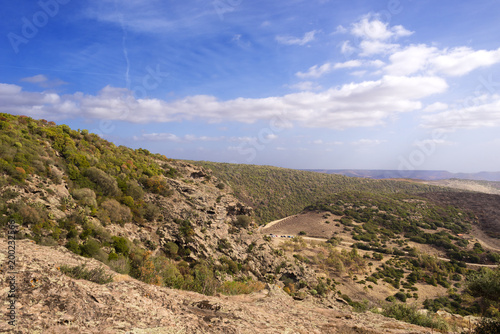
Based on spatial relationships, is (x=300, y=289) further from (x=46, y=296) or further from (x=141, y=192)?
(x=46, y=296)

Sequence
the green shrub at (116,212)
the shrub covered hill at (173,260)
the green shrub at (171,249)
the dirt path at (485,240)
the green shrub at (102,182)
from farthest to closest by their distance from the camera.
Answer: the dirt path at (485,240) → the green shrub at (102,182) → the green shrub at (171,249) → the green shrub at (116,212) → the shrub covered hill at (173,260)

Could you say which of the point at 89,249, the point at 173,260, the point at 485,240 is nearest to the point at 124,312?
the point at 89,249

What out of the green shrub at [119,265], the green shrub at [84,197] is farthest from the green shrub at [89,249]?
the green shrub at [84,197]

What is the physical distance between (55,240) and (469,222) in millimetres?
88720

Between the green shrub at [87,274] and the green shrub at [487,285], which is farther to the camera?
the green shrub at [487,285]

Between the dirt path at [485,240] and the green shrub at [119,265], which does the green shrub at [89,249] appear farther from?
the dirt path at [485,240]

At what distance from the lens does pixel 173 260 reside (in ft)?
62.2

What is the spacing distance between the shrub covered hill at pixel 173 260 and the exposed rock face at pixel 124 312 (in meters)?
0.04

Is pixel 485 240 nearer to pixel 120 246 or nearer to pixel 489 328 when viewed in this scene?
pixel 489 328

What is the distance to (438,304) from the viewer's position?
93.6 ft

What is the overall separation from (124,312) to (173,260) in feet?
43.2

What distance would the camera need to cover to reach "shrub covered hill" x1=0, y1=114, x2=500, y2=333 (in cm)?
673

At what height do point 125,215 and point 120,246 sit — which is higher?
point 125,215

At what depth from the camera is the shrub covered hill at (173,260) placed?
6727mm
